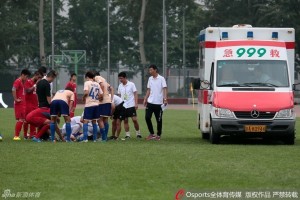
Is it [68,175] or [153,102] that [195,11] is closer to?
[153,102]

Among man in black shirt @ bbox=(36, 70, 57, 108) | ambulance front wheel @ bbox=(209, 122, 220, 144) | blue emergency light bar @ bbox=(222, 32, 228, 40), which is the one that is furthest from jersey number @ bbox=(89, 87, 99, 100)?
blue emergency light bar @ bbox=(222, 32, 228, 40)

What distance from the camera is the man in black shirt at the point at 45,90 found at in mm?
24375

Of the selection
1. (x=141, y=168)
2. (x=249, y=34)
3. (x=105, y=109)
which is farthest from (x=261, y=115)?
(x=141, y=168)

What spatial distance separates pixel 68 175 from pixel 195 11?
6481 centimetres

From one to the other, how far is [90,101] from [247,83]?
3576mm

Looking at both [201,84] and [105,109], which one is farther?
[201,84]

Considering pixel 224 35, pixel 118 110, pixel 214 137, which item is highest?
pixel 224 35

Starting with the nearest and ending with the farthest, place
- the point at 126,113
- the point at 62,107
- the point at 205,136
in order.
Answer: the point at 62,107, the point at 126,113, the point at 205,136

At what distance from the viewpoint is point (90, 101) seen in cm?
2425

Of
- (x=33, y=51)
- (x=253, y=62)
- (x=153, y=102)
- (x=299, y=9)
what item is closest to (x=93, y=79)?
(x=153, y=102)

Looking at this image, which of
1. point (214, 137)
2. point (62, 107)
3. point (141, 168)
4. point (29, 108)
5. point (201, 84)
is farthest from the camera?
point (29, 108)

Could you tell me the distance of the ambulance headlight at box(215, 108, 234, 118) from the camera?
75.9 feet

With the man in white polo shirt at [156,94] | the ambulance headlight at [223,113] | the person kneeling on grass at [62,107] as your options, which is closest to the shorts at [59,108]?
the person kneeling on grass at [62,107]

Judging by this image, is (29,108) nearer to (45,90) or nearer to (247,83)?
(45,90)
